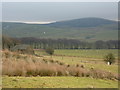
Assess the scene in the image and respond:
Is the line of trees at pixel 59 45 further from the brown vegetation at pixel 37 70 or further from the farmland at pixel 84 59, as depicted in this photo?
the brown vegetation at pixel 37 70

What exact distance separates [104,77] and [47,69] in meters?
4.16

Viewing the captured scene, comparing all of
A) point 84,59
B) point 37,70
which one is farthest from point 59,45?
point 37,70

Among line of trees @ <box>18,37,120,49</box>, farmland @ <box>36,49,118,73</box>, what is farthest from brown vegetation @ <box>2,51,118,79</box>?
line of trees @ <box>18,37,120,49</box>

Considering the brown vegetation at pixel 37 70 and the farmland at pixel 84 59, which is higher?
the brown vegetation at pixel 37 70

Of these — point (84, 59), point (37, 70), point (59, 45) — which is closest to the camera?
point (37, 70)

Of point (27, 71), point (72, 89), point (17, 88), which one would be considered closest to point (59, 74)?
point (27, 71)

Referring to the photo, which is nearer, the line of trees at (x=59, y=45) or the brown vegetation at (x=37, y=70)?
the brown vegetation at (x=37, y=70)

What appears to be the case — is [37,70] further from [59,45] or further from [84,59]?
[59,45]

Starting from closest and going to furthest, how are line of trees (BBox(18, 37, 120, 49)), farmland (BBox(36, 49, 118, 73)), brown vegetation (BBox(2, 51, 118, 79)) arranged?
brown vegetation (BBox(2, 51, 118, 79)) → farmland (BBox(36, 49, 118, 73)) → line of trees (BBox(18, 37, 120, 49))

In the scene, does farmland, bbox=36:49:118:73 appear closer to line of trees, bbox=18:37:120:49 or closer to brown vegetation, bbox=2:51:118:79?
brown vegetation, bbox=2:51:118:79

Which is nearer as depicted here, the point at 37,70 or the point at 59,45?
the point at 37,70

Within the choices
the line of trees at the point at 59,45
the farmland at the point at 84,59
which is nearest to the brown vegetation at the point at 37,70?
the farmland at the point at 84,59

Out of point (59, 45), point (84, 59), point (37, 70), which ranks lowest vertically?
point (84, 59)

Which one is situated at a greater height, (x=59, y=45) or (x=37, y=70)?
(x=59, y=45)
